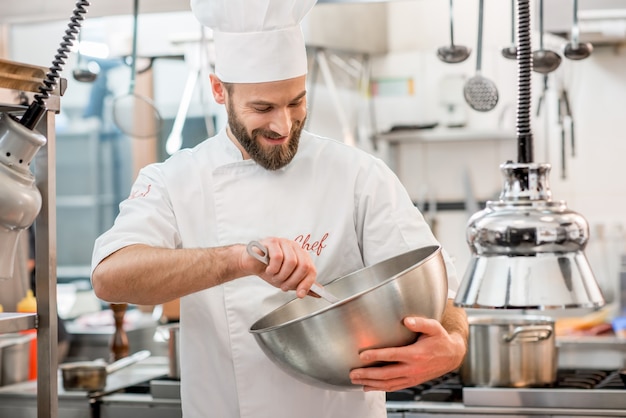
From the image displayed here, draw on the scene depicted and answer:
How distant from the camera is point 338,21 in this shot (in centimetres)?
460

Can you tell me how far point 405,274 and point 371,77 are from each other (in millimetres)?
3746

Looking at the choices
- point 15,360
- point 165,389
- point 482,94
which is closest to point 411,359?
point 165,389

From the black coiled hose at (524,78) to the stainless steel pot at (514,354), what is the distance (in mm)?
1299

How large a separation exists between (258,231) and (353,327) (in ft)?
1.65

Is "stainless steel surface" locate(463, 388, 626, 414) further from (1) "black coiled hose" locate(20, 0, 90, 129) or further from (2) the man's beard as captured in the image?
(1) "black coiled hose" locate(20, 0, 90, 129)

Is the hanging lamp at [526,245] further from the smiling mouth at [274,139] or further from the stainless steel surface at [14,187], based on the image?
the smiling mouth at [274,139]

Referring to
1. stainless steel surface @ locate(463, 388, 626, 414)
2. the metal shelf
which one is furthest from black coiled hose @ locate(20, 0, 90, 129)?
stainless steel surface @ locate(463, 388, 626, 414)

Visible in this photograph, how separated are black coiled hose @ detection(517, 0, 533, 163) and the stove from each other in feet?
4.27

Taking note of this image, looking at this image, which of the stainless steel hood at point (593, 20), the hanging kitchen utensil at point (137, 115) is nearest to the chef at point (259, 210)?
the hanging kitchen utensil at point (137, 115)

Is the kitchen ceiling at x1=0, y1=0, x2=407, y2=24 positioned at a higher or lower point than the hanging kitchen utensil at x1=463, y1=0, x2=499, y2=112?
higher

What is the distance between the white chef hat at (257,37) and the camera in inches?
67.9

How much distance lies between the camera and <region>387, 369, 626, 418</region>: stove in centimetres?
213

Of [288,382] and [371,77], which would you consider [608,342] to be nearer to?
[288,382]

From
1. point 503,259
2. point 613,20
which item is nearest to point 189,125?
point 613,20
